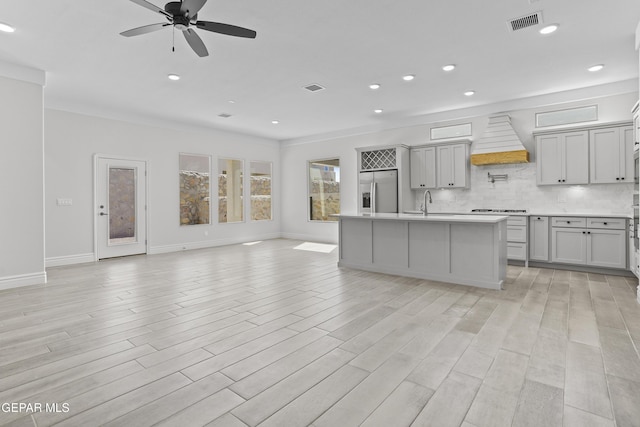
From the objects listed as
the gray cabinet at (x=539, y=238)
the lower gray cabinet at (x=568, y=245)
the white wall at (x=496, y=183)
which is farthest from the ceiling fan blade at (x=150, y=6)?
the lower gray cabinet at (x=568, y=245)

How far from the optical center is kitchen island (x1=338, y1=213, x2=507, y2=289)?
4316 mm

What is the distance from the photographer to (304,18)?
3.42 m

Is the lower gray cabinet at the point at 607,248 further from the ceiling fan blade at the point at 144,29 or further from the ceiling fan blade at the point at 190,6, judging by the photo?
the ceiling fan blade at the point at 144,29

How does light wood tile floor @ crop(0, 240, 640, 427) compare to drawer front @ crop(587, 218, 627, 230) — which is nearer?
light wood tile floor @ crop(0, 240, 640, 427)

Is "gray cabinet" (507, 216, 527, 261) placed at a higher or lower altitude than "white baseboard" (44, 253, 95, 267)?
higher

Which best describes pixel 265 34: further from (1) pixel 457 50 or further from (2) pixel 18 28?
(2) pixel 18 28

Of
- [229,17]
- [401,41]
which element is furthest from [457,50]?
[229,17]

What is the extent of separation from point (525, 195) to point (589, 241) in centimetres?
132

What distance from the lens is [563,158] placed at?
561 cm

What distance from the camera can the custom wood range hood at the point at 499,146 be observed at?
19.4ft

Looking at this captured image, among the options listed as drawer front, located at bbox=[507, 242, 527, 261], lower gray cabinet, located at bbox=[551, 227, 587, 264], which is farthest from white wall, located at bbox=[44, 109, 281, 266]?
lower gray cabinet, located at bbox=[551, 227, 587, 264]

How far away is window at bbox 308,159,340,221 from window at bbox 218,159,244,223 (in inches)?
77.4

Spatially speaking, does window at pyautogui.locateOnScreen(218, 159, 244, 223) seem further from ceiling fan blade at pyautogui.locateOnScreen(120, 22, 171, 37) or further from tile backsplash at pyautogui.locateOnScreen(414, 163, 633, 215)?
ceiling fan blade at pyautogui.locateOnScreen(120, 22, 171, 37)

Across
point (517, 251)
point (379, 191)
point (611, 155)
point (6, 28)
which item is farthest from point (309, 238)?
point (6, 28)
